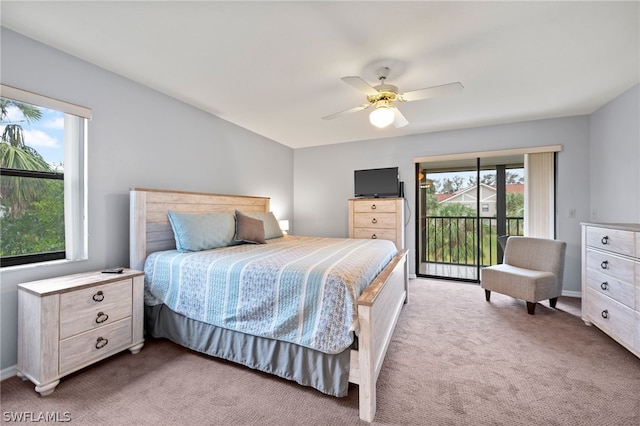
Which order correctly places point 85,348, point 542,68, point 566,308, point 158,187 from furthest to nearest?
point 566,308 → point 158,187 → point 542,68 → point 85,348

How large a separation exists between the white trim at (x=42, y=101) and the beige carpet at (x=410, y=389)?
193 centimetres

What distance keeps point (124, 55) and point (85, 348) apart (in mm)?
2234

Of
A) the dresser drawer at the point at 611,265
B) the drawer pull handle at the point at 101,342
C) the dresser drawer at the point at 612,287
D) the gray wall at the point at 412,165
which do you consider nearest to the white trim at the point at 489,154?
the gray wall at the point at 412,165

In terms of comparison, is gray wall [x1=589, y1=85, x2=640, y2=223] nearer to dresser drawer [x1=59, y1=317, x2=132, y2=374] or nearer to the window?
dresser drawer [x1=59, y1=317, x2=132, y2=374]

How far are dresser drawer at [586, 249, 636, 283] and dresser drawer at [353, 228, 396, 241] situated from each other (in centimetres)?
213

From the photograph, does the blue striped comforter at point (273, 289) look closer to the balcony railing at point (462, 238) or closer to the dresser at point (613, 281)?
the dresser at point (613, 281)

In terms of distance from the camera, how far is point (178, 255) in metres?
2.40

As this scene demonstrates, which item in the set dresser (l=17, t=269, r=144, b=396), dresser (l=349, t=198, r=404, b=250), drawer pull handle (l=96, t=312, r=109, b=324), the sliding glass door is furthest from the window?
the sliding glass door

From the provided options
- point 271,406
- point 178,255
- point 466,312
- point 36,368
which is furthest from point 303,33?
point 466,312

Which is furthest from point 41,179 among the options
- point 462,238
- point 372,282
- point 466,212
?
point 462,238

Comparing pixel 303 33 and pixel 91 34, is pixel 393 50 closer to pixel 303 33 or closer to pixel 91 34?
pixel 303 33

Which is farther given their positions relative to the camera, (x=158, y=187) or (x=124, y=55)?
(x=158, y=187)

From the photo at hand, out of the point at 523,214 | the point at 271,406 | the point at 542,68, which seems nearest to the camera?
the point at 271,406

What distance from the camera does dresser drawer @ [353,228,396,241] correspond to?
4152 mm
